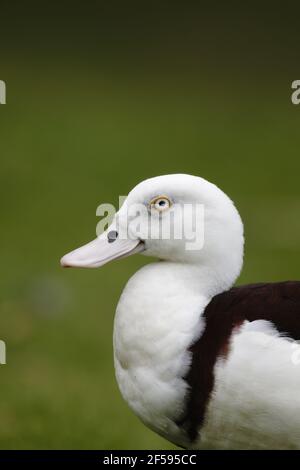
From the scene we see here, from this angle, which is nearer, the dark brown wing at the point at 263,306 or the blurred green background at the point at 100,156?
the dark brown wing at the point at 263,306

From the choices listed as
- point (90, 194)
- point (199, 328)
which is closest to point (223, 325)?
point (199, 328)

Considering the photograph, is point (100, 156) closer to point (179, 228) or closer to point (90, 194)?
point (90, 194)

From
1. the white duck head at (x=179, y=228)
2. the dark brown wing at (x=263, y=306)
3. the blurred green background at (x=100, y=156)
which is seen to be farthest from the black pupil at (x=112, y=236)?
the blurred green background at (x=100, y=156)

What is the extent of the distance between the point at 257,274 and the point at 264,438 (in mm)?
3824

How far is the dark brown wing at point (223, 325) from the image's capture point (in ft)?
9.34

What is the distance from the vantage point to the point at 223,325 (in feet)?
9.41

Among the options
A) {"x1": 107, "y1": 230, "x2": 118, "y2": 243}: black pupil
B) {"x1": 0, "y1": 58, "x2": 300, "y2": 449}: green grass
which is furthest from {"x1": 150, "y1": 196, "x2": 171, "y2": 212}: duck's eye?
{"x1": 0, "y1": 58, "x2": 300, "y2": 449}: green grass

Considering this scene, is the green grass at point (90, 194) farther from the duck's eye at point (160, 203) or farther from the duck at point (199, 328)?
the duck's eye at point (160, 203)

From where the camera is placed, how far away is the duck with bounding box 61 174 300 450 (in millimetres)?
2824

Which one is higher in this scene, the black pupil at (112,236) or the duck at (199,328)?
the black pupil at (112,236)

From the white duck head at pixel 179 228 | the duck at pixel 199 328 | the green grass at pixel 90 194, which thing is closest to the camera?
the duck at pixel 199 328

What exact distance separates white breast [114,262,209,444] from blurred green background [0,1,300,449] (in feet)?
3.03

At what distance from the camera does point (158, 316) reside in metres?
2.92

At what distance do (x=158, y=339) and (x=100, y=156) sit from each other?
7.44 metres
